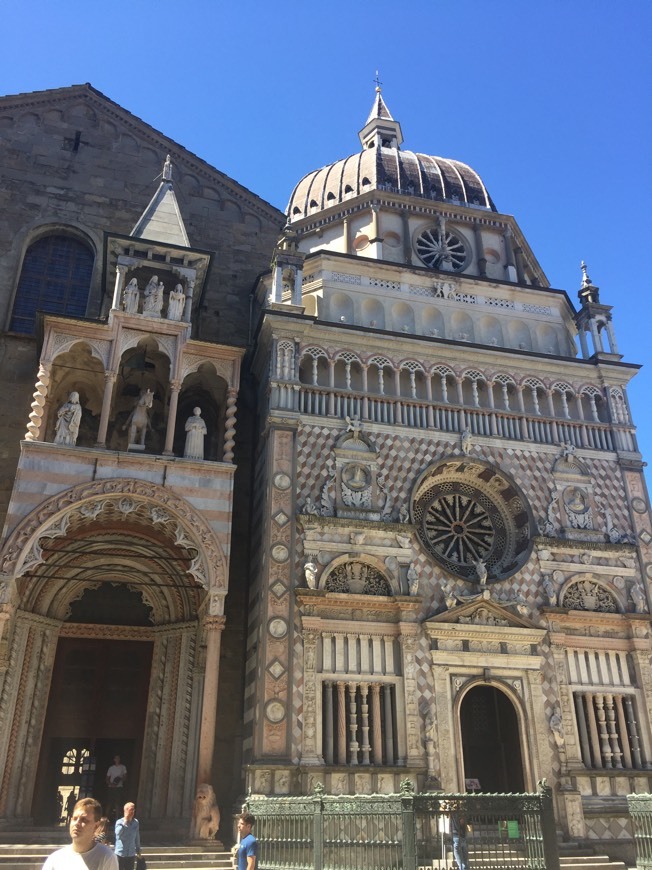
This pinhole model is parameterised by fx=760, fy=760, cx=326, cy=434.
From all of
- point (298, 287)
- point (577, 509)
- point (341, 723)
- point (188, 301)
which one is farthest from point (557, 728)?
point (188, 301)

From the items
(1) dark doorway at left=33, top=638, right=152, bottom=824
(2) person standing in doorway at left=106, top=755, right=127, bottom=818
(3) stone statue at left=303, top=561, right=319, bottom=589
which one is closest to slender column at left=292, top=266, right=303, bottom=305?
(3) stone statue at left=303, top=561, right=319, bottom=589

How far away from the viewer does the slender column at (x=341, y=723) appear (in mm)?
15811

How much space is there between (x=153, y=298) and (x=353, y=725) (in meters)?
10.9

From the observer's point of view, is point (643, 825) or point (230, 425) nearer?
point (643, 825)

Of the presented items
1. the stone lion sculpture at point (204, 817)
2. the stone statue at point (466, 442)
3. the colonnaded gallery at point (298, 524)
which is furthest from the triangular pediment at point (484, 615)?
the stone lion sculpture at point (204, 817)

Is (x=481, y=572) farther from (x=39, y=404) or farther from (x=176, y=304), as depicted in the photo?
(x=39, y=404)

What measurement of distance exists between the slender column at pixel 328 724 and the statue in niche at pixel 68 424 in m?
7.70

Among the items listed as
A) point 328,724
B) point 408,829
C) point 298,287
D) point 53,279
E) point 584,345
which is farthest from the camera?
point 584,345

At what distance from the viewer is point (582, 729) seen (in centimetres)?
1742

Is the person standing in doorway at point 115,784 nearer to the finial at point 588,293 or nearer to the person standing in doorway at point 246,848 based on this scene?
the person standing in doorway at point 246,848

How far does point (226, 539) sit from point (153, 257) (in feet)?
25.1

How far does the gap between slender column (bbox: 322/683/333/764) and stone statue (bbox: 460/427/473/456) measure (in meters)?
6.82

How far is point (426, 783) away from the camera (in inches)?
622

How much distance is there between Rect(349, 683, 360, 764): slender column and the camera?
52.1 ft
